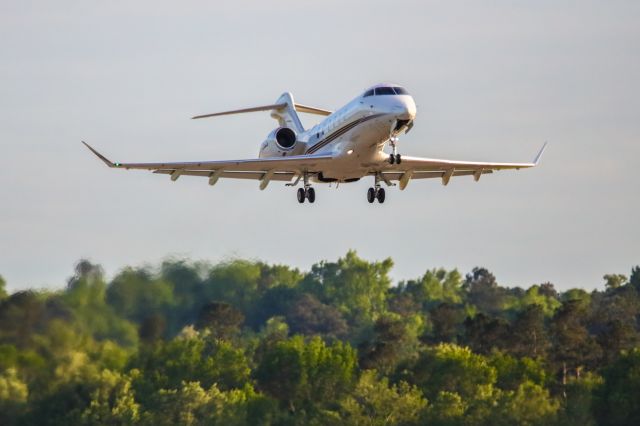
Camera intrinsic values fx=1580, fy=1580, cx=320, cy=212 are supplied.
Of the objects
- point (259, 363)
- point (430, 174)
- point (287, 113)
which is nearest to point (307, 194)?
point (430, 174)

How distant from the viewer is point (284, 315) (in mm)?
107375

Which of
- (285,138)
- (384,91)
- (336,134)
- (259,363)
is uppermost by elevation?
(384,91)

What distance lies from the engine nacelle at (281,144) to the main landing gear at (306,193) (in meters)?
1.48

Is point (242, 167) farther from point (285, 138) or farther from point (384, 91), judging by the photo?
point (384, 91)

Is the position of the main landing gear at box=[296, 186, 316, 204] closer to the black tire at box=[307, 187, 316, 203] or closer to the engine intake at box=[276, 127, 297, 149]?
the black tire at box=[307, 187, 316, 203]

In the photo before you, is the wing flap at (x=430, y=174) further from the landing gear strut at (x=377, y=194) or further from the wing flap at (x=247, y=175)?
the wing flap at (x=247, y=175)

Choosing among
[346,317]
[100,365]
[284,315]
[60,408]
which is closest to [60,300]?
[100,365]

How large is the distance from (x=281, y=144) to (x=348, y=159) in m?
5.10

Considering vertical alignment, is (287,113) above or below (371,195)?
above

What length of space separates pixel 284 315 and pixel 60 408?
46160 millimetres

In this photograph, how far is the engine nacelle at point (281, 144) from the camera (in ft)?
163

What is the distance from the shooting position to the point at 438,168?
162 ft

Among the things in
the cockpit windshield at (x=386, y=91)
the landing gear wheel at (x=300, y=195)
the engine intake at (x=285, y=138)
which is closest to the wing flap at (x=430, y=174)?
the landing gear wheel at (x=300, y=195)

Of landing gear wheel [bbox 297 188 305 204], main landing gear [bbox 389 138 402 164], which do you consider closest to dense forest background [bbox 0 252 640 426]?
landing gear wheel [bbox 297 188 305 204]
